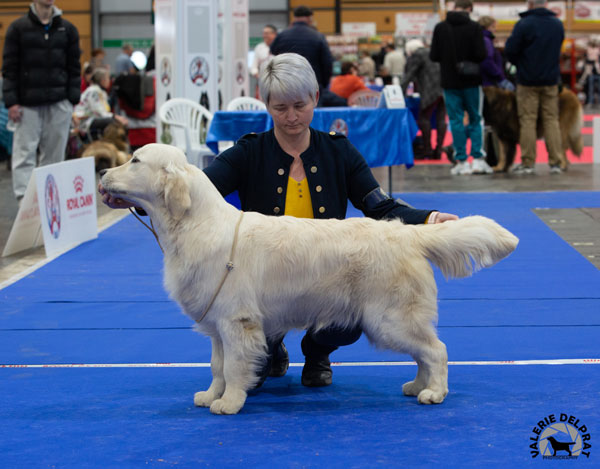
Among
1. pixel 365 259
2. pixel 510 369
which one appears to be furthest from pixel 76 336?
pixel 510 369

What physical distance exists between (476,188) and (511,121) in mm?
1569

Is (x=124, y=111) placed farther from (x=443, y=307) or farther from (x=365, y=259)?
(x=365, y=259)

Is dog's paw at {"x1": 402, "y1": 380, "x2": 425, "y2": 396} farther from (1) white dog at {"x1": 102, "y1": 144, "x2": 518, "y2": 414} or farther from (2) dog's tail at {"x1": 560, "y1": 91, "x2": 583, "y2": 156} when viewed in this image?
(2) dog's tail at {"x1": 560, "y1": 91, "x2": 583, "y2": 156}

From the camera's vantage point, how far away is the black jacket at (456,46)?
9.90 m

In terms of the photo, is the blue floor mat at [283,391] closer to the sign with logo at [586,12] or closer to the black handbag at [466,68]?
the black handbag at [466,68]

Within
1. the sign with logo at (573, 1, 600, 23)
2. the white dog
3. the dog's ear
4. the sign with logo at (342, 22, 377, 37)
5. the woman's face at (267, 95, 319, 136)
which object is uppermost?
the sign with logo at (573, 1, 600, 23)

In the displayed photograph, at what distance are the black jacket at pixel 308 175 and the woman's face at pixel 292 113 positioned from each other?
111mm

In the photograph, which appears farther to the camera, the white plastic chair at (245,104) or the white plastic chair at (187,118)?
the white plastic chair at (245,104)

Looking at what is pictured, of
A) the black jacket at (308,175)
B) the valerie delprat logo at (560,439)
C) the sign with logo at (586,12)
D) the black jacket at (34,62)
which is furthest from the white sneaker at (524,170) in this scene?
the sign with logo at (586,12)

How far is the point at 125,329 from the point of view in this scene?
405 cm

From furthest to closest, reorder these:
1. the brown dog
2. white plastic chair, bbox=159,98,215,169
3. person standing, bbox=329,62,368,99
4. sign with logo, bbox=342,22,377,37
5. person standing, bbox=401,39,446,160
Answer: sign with logo, bbox=342,22,377,37
person standing, bbox=329,62,368,99
person standing, bbox=401,39,446,160
the brown dog
white plastic chair, bbox=159,98,215,169

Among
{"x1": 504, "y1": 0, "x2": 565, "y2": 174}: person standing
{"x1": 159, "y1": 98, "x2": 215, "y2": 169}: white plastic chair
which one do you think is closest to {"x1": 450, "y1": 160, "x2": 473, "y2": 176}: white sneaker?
{"x1": 504, "y1": 0, "x2": 565, "y2": 174}: person standing

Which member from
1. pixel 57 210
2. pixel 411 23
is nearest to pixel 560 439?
pixel 57 210

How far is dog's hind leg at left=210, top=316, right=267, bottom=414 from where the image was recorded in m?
2.80
